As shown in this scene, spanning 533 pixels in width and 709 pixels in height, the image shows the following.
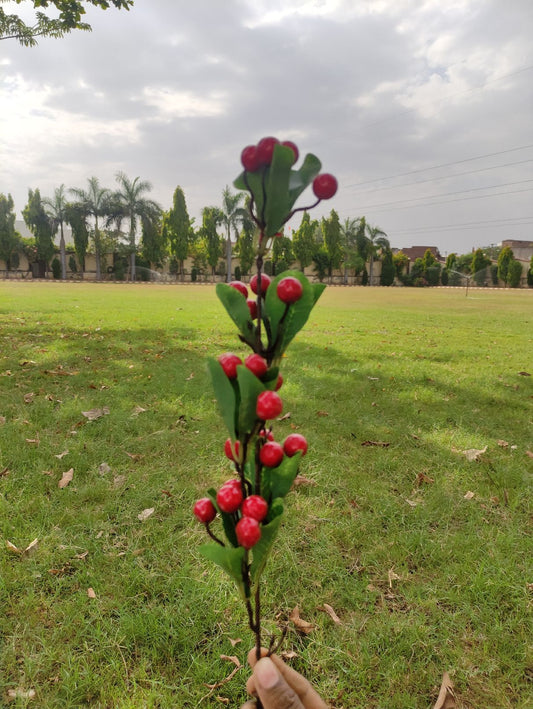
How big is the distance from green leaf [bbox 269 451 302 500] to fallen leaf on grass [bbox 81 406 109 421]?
3661mm

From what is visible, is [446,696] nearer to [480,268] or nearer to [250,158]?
[250,158]

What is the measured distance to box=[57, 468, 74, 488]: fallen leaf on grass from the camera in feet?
9.98

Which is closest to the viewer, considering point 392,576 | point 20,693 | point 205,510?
point 205,510

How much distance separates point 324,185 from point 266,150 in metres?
0.15

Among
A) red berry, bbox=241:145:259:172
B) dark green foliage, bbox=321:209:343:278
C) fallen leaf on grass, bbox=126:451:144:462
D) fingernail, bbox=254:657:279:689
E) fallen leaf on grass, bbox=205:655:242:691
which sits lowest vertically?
fallen leaf on grass, bbox=205:655:242:691

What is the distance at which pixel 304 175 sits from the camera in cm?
92

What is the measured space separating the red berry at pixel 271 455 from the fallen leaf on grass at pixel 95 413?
12.2 ft

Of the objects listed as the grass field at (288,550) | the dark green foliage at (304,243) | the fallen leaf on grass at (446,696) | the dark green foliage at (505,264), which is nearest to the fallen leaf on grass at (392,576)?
the grass field at (288,550)

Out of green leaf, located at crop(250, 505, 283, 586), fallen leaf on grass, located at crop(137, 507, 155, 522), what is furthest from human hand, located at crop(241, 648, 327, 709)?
fallen leaf on grass, located at crop(137, 507, 155, 522)

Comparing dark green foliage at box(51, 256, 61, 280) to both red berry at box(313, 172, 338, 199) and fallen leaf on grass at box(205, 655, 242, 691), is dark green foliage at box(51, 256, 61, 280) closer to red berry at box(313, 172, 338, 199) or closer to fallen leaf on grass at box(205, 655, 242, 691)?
fallen leaf on grass at box(205, 655, 242, 691)

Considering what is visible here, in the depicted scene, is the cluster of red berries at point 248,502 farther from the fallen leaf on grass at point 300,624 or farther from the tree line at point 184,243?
the tree line at point 184,243

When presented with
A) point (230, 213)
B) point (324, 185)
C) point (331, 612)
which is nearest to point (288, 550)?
point (331, 612)

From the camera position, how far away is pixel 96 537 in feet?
8.32

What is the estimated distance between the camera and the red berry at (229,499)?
0.98m
